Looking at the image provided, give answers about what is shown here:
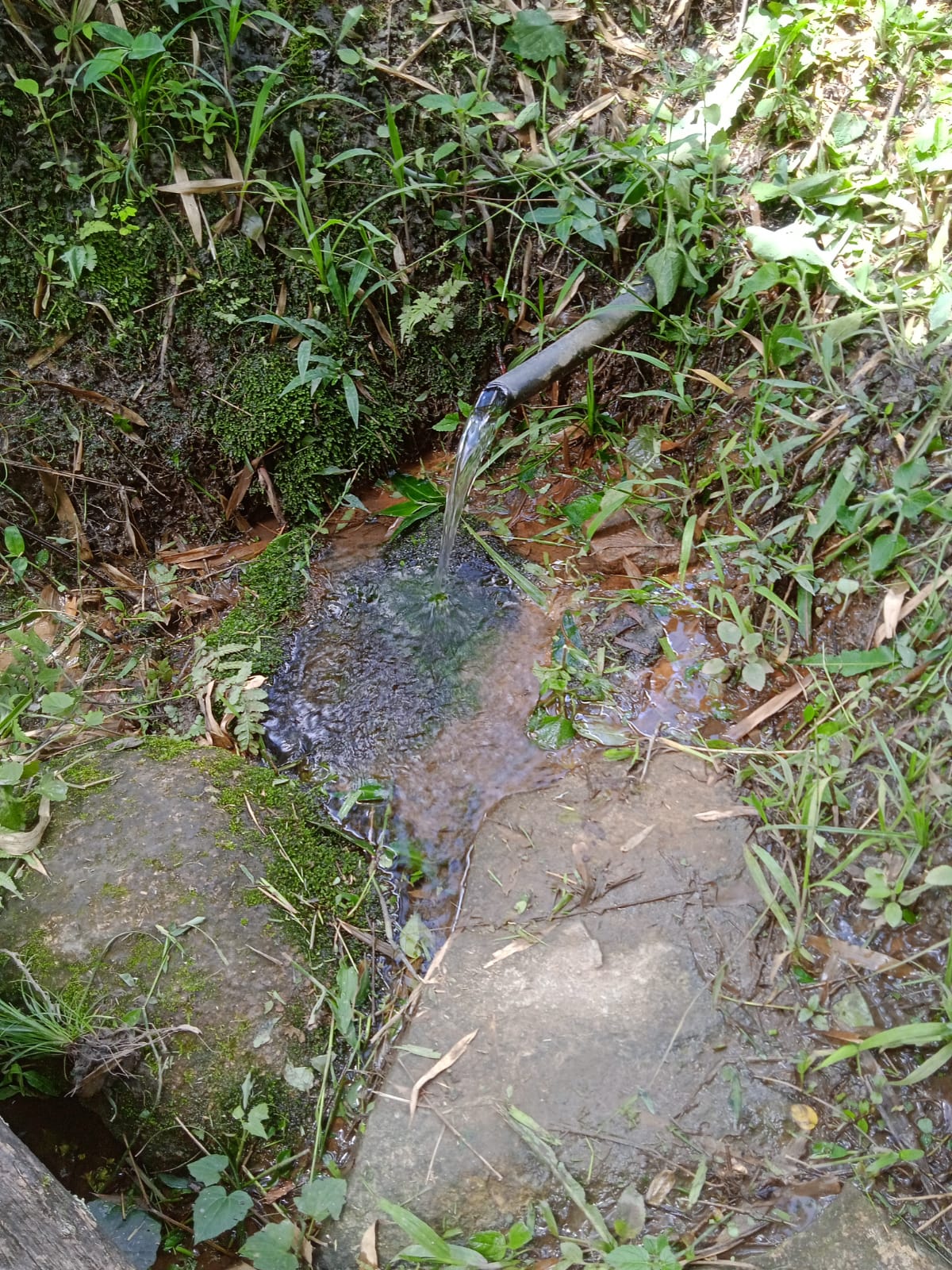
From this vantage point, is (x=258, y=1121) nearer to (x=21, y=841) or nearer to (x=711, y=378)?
(x=21, y=841)

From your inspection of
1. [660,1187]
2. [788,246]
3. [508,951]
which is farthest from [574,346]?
[660,1187]

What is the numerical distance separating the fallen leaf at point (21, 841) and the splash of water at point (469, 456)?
1.54 meters

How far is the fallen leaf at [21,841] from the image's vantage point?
2160 mm

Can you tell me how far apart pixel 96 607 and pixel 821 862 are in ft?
8.43

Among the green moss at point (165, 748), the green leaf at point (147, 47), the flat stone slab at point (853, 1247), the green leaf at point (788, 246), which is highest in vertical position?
the green leaf at point (147, 47)

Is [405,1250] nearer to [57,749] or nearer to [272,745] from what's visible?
[272,745]

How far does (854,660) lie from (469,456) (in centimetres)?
144

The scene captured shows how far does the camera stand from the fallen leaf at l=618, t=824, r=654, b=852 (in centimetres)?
234

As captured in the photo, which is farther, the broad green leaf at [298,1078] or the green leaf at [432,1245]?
the broad green leaf at [298,1078]

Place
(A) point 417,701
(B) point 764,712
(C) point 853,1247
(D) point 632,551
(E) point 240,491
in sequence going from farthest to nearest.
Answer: (E) point 240,491, (D) point 632,551, (A) point 417,701, (B) point 764,712, (C) point 853,1247

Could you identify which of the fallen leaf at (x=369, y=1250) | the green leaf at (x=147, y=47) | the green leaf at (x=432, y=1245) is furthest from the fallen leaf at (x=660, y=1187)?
the green leaf at (x=147, y=47)

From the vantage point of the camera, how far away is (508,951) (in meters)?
2.20

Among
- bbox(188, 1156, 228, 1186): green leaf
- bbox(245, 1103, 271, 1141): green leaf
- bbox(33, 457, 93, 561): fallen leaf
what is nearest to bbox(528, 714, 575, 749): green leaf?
bbox(245, 1103, 271, 1141): green leaf

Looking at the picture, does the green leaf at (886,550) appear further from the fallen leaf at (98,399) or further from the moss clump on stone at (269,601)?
the fallen leaf at (98,399)
